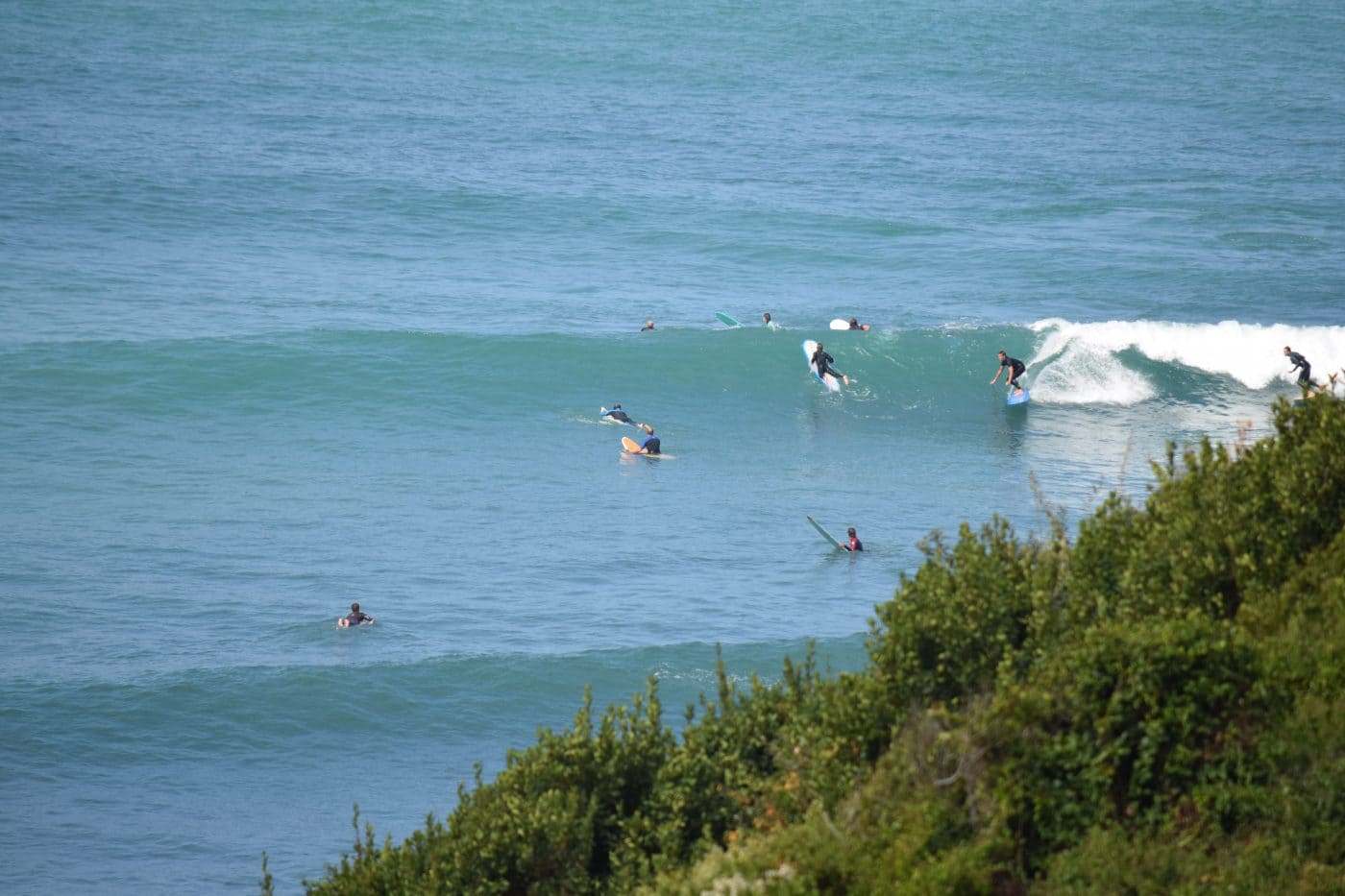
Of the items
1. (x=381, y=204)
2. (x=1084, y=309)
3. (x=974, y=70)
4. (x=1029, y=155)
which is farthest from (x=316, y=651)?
(x=974, y=70)

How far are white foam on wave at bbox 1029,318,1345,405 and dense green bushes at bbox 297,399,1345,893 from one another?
24.7 metres

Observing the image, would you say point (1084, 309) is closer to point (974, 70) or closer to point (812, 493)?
point (812, 493)

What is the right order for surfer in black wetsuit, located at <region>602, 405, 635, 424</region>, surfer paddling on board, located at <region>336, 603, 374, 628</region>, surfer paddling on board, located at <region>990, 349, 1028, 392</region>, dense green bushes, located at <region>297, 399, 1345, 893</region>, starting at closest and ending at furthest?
dense green bushes, located at <region>297, 399, 1345, 893</region> → surfer paddling on board, located at <region>336, 603, 374, 628</region> → surfer in black wetsuit, located at <region>602, 405, 635, 424</region> → surfer paddling on board, located at <region>990, 349, 1028, 392</region>

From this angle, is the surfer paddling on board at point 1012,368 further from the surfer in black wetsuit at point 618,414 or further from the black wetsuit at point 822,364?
the surfer in black wetsuit at point 618,414

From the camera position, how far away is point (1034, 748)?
809 centimetres

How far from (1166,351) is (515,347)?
1602cm

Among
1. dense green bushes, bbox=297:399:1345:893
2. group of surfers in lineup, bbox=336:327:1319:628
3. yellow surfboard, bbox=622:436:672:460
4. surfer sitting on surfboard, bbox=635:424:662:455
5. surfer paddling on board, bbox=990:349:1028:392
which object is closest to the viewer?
dense green bushes, bbox=297:399:1345:893

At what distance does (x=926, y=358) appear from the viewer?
36062mm

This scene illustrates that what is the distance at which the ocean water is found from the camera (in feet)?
57.7

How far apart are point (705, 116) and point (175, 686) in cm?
4794

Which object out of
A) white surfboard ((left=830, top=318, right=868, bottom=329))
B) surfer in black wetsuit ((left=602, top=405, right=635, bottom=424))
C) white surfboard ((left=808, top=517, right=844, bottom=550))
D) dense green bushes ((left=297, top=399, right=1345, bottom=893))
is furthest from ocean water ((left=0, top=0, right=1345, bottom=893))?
dense green bushes ((left=297, top=399, right=1345, bottom=893))

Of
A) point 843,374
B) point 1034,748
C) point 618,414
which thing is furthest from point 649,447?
point 1034,748

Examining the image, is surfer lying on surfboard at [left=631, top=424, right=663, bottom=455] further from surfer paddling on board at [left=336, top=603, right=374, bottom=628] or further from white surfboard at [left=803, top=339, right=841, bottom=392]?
surfer paddling on board at [left=336, top=603, right=374, bottom=628]

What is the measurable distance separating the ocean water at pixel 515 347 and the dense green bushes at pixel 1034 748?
3.83 ft
